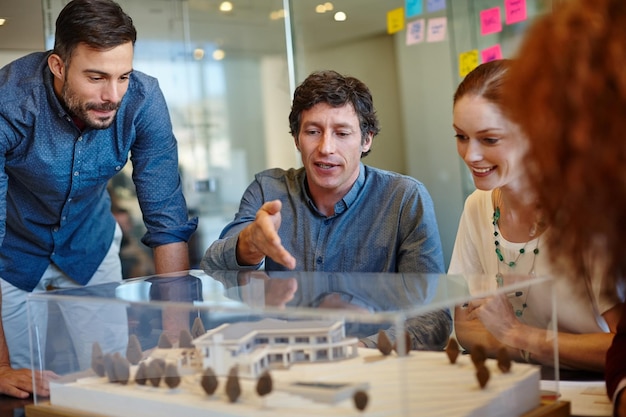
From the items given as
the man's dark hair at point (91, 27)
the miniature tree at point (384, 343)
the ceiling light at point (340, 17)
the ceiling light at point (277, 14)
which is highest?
the ceiling light at point (277, 14)

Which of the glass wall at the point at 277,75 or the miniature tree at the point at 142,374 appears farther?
the glass wall at the point at 277,75

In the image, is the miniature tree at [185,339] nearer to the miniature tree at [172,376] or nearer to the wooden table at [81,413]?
the miniature tree at [172,376]

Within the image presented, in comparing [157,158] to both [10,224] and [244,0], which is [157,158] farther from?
[244,0]

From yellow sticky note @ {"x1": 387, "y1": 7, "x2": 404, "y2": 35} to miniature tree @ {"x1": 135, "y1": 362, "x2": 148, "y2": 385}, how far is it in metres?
2.78

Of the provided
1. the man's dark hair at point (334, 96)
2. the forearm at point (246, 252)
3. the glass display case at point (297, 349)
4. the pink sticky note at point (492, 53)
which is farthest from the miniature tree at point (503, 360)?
the pink sticky note at point (492, 53)

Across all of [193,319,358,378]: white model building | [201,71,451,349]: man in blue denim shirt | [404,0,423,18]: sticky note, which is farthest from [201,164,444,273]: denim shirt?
[404,0,423,18]: sticky note

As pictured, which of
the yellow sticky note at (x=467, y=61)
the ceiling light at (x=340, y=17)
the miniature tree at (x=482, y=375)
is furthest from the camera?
the ceiling light at (x=340, y=17)

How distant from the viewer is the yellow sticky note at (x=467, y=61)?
3.47 m

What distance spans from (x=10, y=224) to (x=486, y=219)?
4.45 ft

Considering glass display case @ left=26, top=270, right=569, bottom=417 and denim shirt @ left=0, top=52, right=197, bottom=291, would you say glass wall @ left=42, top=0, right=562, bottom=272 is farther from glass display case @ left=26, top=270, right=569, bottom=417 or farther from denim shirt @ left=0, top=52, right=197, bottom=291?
glass display case @ left=26, top=270, right=569, bottom=417

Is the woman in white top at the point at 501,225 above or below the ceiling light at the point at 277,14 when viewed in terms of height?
below

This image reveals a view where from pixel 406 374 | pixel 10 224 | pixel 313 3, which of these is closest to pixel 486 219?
pixel 406 374

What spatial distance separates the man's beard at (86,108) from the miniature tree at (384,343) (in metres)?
1.28

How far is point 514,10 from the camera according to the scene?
3.34 meters
